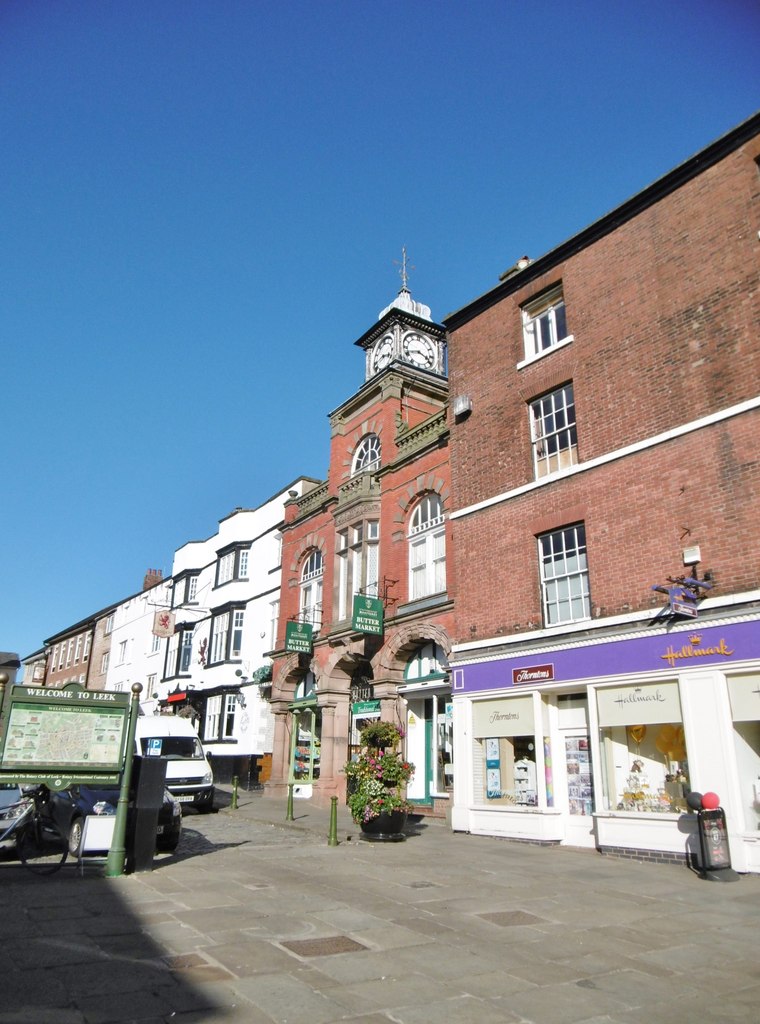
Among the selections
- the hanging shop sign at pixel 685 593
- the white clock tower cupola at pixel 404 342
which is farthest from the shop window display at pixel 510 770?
the white clock tower cupola at pixel 404 342

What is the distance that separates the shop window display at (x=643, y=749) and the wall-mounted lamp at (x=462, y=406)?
25.3 ft

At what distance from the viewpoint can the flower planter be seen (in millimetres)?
14094

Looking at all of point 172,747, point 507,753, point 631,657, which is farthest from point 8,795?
point 631,657

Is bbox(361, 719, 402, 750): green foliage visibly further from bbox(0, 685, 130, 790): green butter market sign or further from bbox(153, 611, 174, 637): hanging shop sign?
bbox(153, 611, 174, 637): hanging shop sign

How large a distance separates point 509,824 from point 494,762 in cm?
129

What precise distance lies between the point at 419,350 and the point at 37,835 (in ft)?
64.9

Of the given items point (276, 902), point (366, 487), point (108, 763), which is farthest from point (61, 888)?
point (366, 487)

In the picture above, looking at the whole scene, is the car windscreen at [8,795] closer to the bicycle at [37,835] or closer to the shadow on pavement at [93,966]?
the bicycle at [37,835]

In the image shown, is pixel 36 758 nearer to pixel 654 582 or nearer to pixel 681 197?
pixel 654 582

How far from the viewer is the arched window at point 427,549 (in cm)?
1981

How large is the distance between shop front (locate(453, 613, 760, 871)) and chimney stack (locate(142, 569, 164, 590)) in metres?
33.8

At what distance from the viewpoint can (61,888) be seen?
28.7 ft

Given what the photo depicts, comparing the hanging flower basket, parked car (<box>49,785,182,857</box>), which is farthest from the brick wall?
parked car (<box>49,785,182,857</box>)

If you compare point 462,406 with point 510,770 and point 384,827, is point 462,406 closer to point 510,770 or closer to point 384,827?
point 510,770
